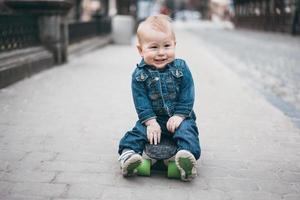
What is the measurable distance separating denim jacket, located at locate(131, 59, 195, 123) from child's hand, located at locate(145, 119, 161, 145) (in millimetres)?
62

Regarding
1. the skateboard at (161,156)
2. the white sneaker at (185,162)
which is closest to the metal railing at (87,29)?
the skateboard at (161,156)

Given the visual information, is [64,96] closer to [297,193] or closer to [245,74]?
[297,193]

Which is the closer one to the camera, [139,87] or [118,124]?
[139,87]

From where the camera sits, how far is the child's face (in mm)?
3123

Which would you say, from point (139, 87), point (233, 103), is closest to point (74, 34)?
point (233, 103)

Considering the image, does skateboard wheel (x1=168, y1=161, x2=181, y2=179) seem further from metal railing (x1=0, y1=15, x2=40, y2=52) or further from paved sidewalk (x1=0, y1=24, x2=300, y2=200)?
metal railing (x1=0, y1=15, x2=40, y2=52)

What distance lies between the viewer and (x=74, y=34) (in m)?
12.8

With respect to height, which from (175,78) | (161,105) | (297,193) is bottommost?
(297,193)

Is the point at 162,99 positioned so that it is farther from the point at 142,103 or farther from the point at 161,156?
the point at 161,156

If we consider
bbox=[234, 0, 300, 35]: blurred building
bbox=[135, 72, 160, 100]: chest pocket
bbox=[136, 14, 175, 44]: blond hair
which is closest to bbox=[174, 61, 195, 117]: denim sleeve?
bbox=[135, 72, 160, 100]: chest pocket

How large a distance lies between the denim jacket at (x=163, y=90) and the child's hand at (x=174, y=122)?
0.14 ft

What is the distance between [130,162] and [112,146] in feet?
2.98

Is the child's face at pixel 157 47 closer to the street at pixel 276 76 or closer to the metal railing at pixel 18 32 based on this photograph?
the street at pixel 276 76

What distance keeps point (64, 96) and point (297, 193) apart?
12.8 ft
